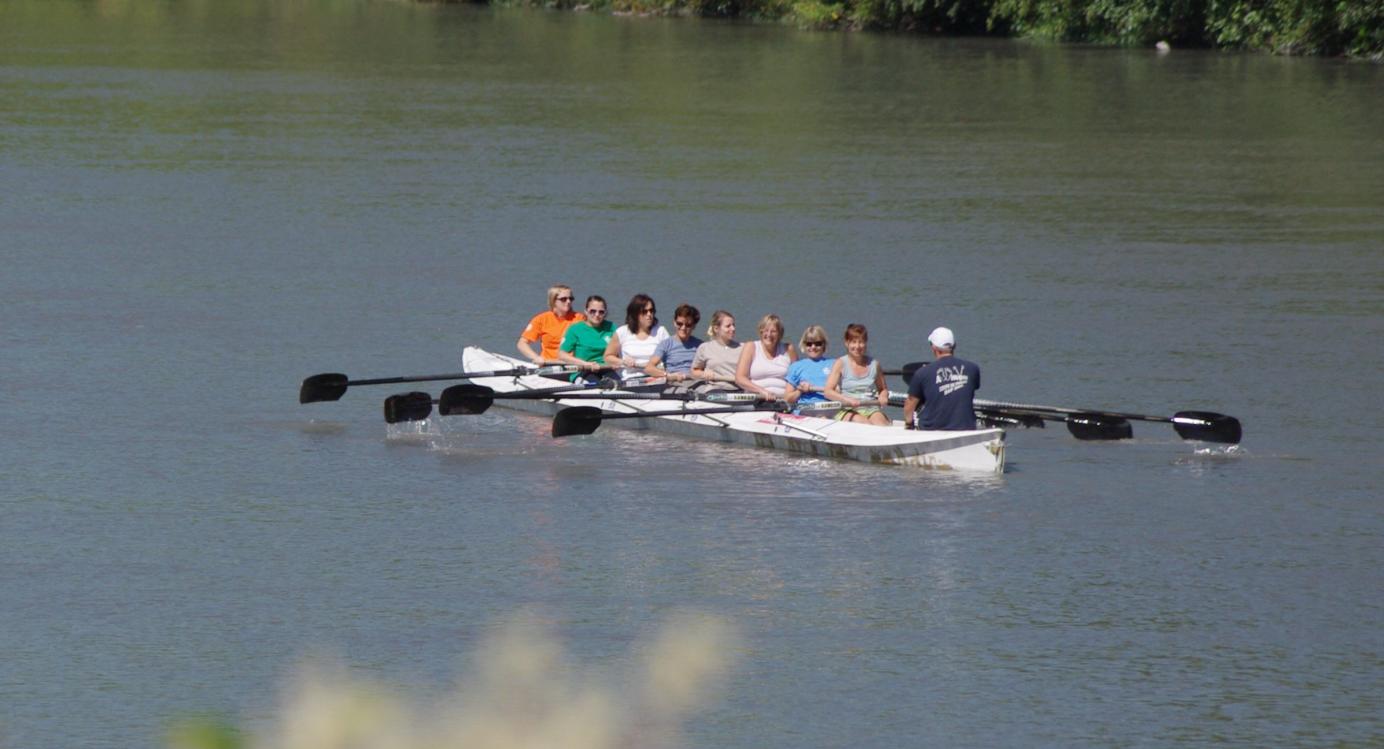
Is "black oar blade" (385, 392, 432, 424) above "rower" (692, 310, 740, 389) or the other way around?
the other way around

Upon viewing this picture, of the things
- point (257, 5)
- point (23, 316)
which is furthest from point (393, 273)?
point (257, 5)

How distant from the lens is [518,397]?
18062 mm

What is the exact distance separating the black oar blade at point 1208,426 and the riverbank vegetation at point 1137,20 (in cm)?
4056

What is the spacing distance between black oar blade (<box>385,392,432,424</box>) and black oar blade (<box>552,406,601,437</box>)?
1291 millimetres

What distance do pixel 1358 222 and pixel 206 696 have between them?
72.7 feet

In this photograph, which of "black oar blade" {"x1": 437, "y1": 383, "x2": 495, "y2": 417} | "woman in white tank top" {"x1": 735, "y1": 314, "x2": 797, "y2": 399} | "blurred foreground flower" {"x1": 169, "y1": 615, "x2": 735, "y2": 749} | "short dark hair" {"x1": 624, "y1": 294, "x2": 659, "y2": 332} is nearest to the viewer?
"blurred foreground flower" {"x1": 169, "y1": 615, "x2": 735, "y2": 749}

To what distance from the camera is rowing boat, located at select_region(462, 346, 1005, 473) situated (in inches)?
638

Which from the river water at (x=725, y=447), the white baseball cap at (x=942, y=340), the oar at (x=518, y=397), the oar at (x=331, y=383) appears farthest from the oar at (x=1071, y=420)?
the oar at (x=331, y=383)

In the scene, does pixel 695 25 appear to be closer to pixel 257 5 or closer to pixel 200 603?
pixel 257 5

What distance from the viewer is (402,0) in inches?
Result: 3585

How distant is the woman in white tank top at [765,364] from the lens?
18.1 meters

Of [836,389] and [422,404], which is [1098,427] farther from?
[422,404]

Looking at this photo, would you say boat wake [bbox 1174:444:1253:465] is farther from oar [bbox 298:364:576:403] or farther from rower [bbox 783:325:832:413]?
oar [bbox 298:364:576:403]

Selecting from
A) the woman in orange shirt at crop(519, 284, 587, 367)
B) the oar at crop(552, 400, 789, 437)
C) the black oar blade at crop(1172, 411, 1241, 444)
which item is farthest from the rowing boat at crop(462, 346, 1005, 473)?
the black oar blade at crop(1172, 411, 1241, 444)
